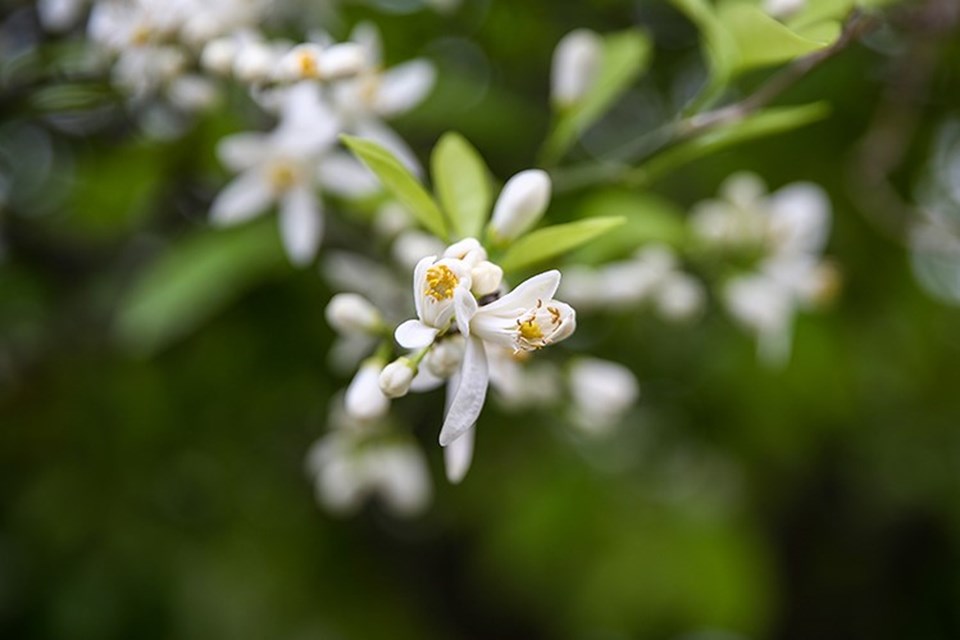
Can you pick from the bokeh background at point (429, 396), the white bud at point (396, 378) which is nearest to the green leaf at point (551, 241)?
the white bud at point (396, 378)

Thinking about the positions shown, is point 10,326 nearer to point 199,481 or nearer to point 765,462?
point 199,481

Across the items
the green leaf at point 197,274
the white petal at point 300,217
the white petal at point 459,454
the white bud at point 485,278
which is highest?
the white bud at point 485,278

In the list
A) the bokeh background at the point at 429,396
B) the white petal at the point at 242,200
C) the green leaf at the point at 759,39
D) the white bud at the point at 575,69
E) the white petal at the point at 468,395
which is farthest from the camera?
the bokeh background at the point at 429,396

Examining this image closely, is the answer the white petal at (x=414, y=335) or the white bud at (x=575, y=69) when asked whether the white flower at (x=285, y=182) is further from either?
the white petal at (x=414, y=335)

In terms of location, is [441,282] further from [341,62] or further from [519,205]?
[341,62]

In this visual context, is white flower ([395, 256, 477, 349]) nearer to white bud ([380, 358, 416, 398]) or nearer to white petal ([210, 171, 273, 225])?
white bud ([380, 358, 416, 398])
